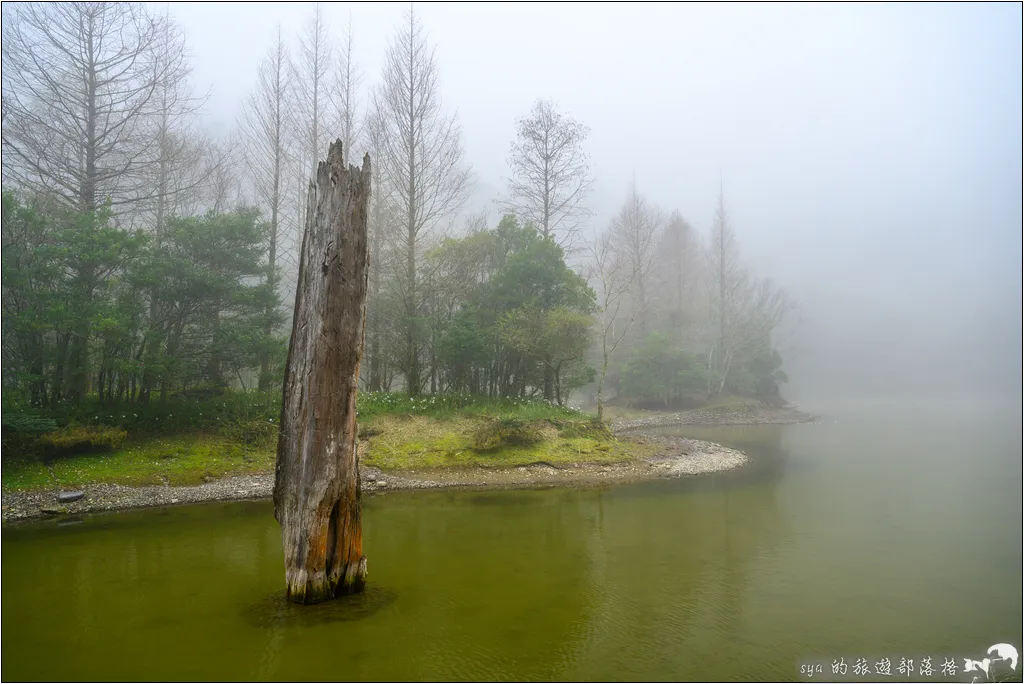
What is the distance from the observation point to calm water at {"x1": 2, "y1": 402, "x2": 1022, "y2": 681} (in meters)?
4.12

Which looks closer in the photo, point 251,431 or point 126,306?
point 126,306

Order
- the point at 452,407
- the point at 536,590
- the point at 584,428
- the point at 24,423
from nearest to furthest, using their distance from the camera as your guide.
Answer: the point at 536,590, the point at 24,423, the point at 452,407, the point at 584,428

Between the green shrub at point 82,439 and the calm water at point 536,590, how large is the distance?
193 cm

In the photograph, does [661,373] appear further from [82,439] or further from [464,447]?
[82,439]

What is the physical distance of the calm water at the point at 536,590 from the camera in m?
4.12

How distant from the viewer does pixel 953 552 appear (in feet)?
23.2

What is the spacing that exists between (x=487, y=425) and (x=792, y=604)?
8.18m

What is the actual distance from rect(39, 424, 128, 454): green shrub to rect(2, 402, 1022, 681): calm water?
193 centimetres

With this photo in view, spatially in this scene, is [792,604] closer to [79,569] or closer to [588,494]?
[588,494]

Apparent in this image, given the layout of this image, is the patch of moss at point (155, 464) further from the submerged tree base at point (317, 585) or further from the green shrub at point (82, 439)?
the submerged tree base at point (317, 585)

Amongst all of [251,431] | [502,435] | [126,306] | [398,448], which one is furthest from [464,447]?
[126,306]

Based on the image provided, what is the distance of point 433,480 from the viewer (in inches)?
441

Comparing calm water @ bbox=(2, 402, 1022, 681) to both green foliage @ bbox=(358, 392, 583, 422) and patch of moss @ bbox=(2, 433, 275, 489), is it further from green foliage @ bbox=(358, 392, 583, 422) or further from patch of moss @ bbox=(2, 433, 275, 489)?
green foliage @ bbox=(358, 392, 583, 422)

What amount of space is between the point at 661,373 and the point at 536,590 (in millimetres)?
22368
